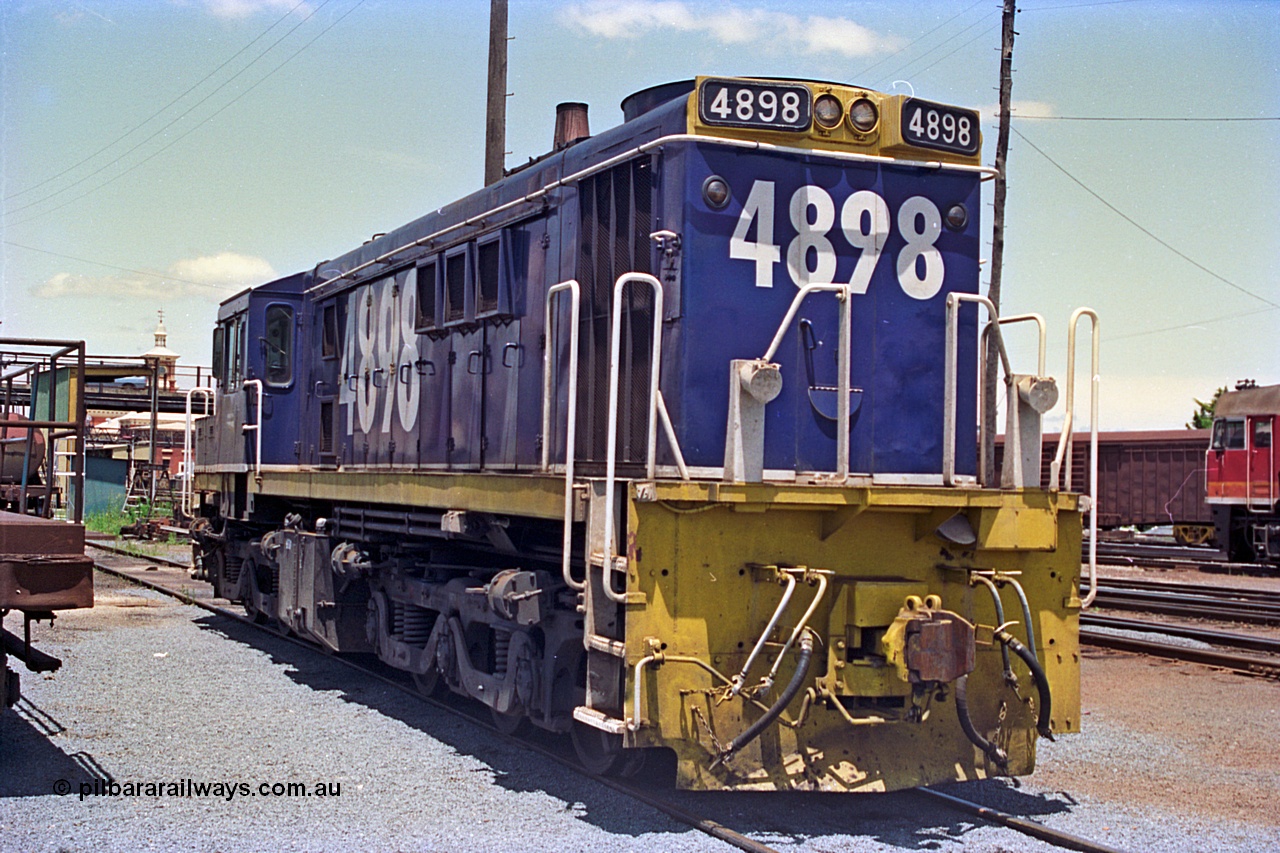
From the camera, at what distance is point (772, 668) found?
5.82 meters

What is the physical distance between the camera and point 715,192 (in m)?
6.31

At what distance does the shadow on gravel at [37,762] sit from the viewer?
636cm

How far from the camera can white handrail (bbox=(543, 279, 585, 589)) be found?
5926 millimetres

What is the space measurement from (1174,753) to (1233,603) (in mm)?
9229

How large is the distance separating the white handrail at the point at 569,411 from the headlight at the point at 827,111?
150cm

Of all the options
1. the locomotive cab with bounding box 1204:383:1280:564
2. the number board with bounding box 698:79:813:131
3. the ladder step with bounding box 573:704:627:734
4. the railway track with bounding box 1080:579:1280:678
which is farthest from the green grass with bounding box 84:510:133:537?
the number board with bounding box 698:79:813:131

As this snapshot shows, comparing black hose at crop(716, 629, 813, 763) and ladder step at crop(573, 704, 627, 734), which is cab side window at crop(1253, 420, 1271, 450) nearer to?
black hose at crop(716, 629, 813, 763)

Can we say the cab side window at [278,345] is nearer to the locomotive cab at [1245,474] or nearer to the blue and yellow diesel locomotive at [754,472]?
the blue and yellow diesel locomotive at [754,472]

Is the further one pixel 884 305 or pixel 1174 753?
pixel 1174 753

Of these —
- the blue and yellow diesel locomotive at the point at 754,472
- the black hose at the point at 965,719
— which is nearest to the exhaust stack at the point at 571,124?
the blue and yellow diesel locomotive at the point at 754,472

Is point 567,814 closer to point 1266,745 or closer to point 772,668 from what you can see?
point 772,668

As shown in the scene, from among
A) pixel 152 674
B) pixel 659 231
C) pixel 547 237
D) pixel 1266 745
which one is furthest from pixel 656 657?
pixel 152 674

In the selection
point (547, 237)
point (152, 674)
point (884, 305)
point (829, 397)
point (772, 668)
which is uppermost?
point (547, 237)

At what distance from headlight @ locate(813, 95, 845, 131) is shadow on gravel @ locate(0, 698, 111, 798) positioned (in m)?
5.01
